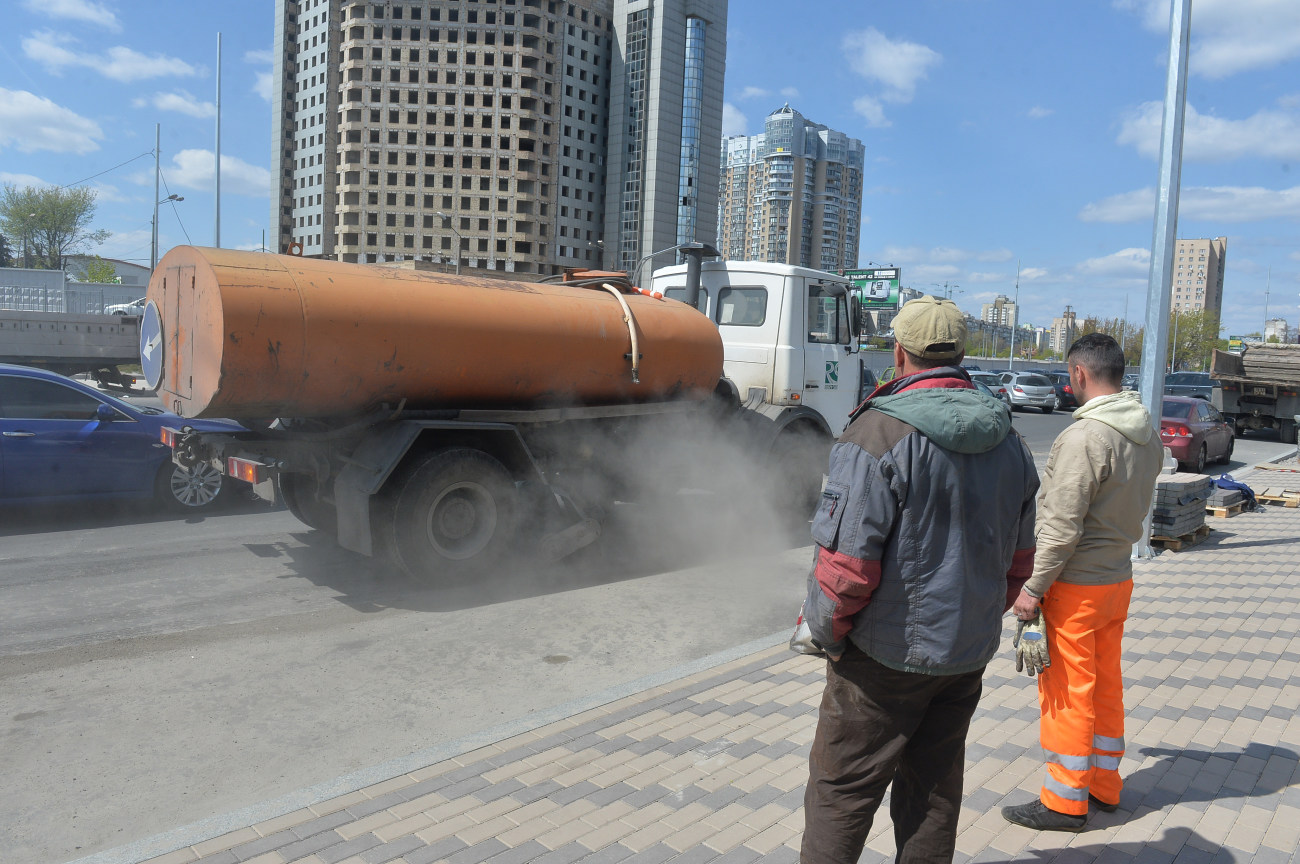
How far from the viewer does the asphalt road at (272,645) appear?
150 inches

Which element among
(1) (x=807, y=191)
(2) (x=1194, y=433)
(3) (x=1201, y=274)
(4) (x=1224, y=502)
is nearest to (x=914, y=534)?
(4) (x=1224, y=502)

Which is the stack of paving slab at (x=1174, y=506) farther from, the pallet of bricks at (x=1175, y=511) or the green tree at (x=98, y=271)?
the green tree at (x=98, y=271)

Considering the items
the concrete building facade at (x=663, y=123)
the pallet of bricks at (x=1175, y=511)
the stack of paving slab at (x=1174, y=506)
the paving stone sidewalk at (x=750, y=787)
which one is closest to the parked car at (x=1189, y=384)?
the pallet of bricks at (x=1175, y=511)

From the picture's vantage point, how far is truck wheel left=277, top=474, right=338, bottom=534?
755 centimetres

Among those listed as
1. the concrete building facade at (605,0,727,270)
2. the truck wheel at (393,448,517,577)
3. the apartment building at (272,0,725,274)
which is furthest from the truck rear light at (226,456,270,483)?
the concrete building facade at (605,0,727,270)

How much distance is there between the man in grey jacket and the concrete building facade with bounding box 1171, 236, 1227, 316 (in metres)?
155

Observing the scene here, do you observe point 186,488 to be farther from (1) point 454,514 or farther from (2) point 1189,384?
(2) point 1189,384

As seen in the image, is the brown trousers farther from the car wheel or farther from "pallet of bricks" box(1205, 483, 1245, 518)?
"pallet of bricks" box(1205, 483, 1245, 518)

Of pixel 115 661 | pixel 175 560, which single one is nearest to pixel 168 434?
pixel 175 560

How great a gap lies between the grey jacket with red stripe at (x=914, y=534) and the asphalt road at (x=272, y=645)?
8.64 feet

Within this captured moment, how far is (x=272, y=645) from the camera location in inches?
216

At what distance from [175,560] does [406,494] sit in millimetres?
2459

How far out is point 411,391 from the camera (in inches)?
258

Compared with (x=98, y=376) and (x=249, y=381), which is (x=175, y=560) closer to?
(x=249, y=381)
